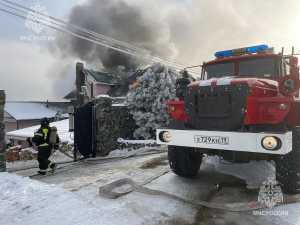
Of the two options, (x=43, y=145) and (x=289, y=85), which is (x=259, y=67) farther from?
(x=43, y=145)

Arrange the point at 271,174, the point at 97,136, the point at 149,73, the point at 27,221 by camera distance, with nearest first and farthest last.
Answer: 1. the point at 27,221
2. the point at 271,174
3. the point at 97,136
4. the point at 149,73

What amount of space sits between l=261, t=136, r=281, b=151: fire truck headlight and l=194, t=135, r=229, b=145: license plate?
20.9 inches

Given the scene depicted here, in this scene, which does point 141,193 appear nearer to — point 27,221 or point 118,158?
point 27,221

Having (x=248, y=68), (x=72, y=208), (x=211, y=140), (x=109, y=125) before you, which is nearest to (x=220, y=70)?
(x=248, y=68)

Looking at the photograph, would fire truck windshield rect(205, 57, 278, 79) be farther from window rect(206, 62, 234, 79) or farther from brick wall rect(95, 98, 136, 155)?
brick wall rect(95, 98, 136, 155)

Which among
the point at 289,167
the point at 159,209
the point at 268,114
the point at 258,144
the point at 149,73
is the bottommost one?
the point at 159,209

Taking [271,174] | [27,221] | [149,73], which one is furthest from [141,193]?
[149,73]

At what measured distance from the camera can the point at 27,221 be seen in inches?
145

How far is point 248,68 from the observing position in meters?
5.80

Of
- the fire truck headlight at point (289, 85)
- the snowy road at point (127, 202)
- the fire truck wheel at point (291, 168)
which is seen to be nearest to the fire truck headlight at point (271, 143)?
the fire truck wheel at point (291, 168)

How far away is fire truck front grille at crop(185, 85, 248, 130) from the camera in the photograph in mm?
4477

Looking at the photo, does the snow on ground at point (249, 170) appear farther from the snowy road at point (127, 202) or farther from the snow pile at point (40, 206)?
the snow pile at point (40, 206)

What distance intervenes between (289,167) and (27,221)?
389 centimetres

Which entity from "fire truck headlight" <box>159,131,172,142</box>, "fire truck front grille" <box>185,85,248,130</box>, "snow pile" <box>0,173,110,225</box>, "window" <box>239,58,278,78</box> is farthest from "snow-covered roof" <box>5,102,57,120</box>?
"fire truck front grille" <box>185,85,248,130</box>
